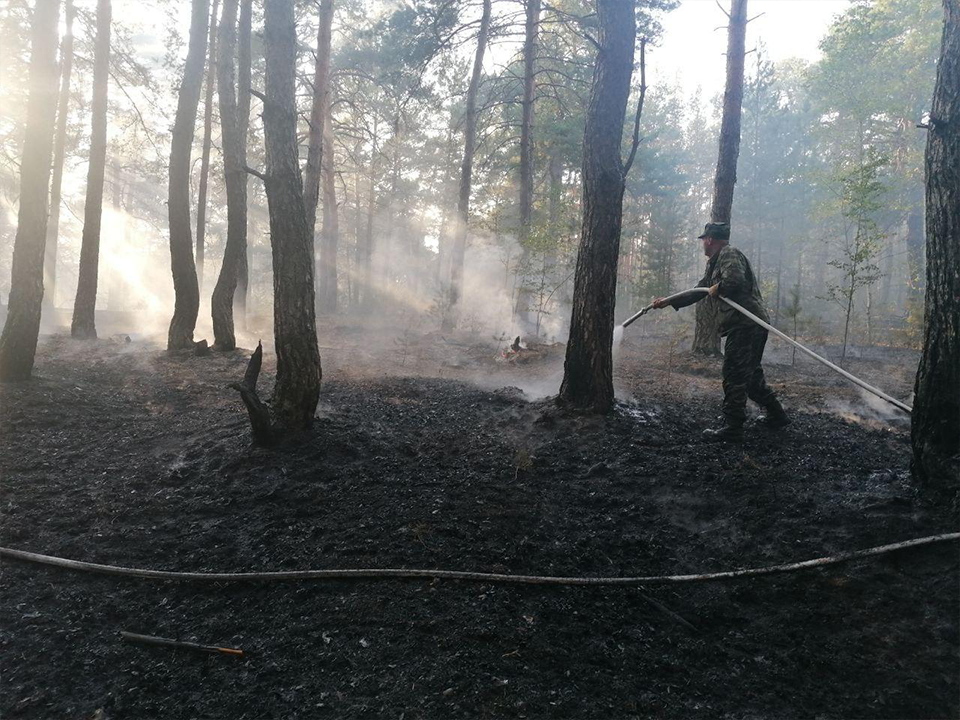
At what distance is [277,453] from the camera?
489cm

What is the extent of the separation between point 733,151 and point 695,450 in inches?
318

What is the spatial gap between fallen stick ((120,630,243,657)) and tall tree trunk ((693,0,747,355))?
395 inches

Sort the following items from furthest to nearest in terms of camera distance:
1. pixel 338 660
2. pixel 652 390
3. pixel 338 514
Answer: pixel 652 390 < pixel 338 514 < pixel 338 660

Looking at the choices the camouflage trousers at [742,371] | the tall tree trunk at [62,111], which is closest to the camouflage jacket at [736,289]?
the camouflage trousers at [742,371]

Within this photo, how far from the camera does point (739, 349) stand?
549 cm

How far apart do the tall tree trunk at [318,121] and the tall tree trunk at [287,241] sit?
4729 millimetres

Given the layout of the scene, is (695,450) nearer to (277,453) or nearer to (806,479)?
(806,479)

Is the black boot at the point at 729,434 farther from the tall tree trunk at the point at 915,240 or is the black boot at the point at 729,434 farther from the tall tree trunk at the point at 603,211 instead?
the tall tree trunk at the point at 915,240

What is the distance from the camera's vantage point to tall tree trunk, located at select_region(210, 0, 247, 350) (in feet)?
35.0

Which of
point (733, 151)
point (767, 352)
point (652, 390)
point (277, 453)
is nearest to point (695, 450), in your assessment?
point (652, 390)

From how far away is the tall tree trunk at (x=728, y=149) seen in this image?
35.0 feet

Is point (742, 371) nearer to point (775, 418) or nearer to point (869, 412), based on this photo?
point (775, 418)

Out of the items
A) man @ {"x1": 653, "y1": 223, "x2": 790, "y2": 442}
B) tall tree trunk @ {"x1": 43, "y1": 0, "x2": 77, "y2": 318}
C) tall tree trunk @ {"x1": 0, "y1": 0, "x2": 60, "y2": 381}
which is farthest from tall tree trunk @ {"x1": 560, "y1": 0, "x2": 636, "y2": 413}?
tall tree trunk @ {"x1": 43, "y1": 0, "x2": 77, "y2": 318}

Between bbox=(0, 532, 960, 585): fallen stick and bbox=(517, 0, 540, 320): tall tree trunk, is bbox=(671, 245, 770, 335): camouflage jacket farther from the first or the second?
bbox=(517, 0, 540, 320): tall tree trunk
